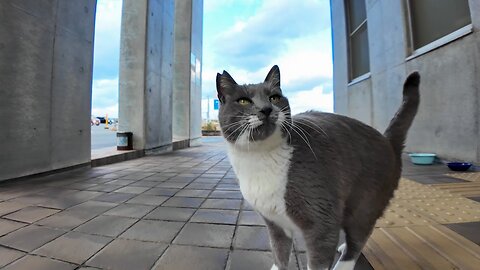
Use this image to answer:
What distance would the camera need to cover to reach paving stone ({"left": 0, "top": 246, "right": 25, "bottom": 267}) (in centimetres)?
133

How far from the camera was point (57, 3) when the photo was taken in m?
3.53

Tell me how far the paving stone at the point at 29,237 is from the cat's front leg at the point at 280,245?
1399mm

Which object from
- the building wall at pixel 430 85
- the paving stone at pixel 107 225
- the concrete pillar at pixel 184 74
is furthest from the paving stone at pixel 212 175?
the concrete pillar at pixel 184 74

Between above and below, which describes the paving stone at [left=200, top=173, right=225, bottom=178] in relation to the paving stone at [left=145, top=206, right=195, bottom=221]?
above

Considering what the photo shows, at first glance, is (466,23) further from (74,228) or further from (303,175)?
(74,228)

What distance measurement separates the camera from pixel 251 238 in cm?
161

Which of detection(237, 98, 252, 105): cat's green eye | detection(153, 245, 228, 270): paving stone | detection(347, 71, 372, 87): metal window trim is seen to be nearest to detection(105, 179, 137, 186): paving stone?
detection(153, 245, 228, 270): paving stone

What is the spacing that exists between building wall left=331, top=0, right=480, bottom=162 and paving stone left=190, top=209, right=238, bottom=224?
3372 mm

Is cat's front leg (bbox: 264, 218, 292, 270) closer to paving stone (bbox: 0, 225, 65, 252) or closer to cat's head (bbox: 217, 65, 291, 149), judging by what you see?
cat's head (bbox: 217, 65, 291, 149)

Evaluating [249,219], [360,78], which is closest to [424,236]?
[249,219]

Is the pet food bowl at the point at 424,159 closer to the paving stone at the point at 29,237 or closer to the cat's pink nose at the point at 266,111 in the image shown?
the cat's pink nose at the point at 266,111

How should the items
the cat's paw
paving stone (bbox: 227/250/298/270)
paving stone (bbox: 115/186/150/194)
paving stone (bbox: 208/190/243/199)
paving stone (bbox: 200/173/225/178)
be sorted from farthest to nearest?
paving stone (bbox: 200/173/225/178), paving stone (bbox: 115/186/150/194), paving stone (bbox: 208/190/243/199), paving stone (bbox: 227/250/298/270), the cat's paw

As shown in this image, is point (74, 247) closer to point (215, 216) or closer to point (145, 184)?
point (215, 216)

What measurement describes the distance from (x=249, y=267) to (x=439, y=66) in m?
4.23
